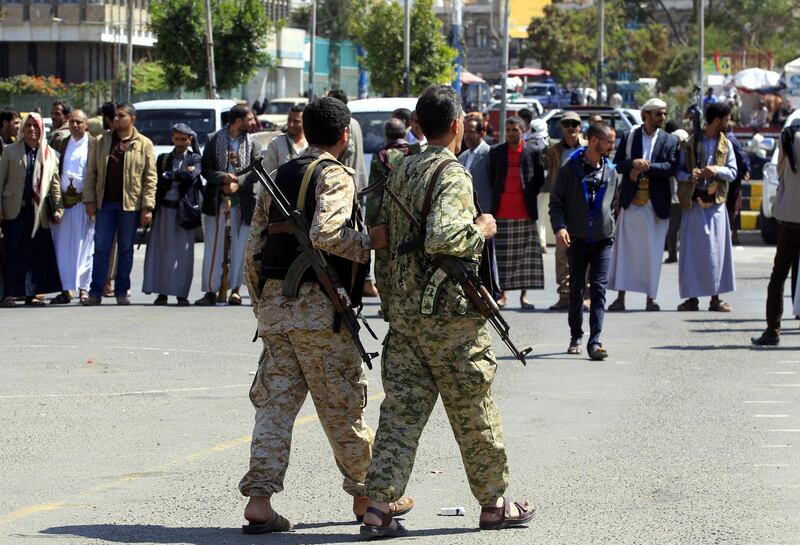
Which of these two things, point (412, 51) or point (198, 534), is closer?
point (198, 534)

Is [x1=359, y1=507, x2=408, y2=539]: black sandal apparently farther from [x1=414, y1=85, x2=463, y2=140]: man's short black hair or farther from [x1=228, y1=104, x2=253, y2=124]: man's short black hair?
[x1=228, y1=104, x2=253, y2=124]: man's short black hair


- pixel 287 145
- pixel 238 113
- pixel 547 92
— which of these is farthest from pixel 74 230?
pixel 547 92

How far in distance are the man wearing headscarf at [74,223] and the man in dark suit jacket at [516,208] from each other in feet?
13.2

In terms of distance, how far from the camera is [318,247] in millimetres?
6320

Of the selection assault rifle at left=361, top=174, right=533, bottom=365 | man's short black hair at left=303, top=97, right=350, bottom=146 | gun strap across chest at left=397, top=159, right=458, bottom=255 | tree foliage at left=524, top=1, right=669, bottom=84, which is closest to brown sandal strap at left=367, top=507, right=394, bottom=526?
assault rifle at left=361, top=174, right=533, bottom=365

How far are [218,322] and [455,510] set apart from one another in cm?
752

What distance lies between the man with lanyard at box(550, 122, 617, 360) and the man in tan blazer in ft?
15.3

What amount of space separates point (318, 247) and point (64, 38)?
65994 mm

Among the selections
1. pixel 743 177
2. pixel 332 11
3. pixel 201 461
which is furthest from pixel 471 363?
pixel 332 11

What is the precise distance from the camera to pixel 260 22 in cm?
5225

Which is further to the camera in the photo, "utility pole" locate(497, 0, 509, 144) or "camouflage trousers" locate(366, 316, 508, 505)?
"utility pole" locate(497, 0, 509, 144)

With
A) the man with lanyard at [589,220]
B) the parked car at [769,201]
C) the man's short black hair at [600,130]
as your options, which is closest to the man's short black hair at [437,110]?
the man with lanyard at [589,220]

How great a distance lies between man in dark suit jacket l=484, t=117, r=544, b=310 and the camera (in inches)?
595

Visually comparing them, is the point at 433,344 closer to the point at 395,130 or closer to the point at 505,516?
the point at 505,516
